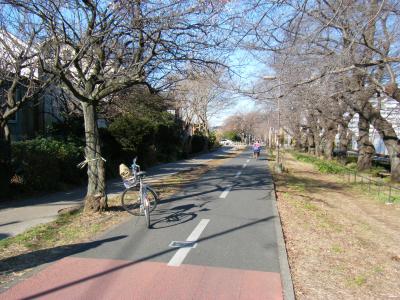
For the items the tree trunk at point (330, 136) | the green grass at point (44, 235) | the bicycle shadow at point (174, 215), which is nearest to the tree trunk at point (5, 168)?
the green grass at point (44, 235)

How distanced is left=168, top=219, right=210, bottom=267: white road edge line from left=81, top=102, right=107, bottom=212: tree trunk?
2.51 meters

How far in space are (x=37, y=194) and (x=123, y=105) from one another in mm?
10452

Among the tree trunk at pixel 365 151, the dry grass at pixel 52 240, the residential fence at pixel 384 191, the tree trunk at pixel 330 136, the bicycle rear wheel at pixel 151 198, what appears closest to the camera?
the dry grass at pixel 52 240

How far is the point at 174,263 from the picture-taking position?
6.15 meters

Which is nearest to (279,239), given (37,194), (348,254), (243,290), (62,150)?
(348,254)

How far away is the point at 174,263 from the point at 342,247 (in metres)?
3.09

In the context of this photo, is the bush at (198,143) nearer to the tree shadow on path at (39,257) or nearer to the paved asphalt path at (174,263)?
the paved asphalt path at (174,263)

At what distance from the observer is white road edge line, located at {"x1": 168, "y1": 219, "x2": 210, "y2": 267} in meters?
6.20

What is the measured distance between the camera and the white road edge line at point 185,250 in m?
6.20

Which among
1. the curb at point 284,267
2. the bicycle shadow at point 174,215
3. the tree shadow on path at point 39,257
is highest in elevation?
the tree shadow on path at point 39,257

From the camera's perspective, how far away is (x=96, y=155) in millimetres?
10242

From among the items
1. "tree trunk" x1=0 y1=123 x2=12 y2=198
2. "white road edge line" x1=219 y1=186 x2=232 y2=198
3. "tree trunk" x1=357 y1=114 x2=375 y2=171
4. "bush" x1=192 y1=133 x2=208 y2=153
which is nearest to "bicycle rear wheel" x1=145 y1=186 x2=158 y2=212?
"white road edge line" x1=219 y1=186 x2=232 y2=198

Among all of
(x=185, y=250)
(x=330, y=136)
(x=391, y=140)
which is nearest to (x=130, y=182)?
(x=185, y=250)

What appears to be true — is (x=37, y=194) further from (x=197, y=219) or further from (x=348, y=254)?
(x=348, y=254)
